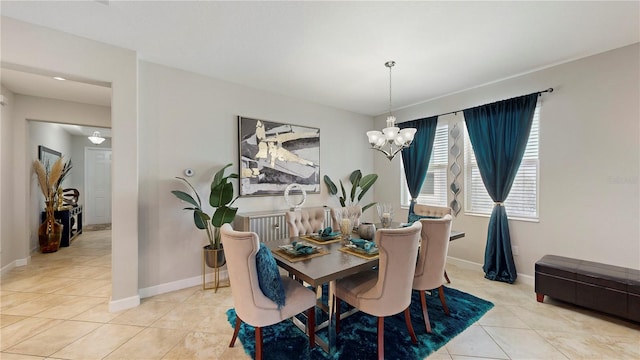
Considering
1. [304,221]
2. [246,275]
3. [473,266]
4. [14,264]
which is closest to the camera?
[246,275]

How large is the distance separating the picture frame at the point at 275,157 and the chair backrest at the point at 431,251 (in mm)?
2321

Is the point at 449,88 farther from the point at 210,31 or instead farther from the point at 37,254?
the point at 37,254

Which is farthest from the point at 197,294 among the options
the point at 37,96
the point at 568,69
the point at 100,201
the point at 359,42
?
the point at 100,201

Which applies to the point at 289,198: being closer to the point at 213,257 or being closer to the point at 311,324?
the point at 213,257

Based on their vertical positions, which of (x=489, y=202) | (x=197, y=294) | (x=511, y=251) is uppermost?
(x=489, y=202)

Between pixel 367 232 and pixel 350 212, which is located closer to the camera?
pixel 367 232

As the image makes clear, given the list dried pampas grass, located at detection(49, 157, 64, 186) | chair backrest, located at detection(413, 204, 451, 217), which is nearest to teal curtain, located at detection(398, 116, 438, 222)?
chair backrest, located at detection(413, 204, 451, 217)

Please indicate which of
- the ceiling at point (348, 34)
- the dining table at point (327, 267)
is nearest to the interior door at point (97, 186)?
the ceiling at point (348, 34)

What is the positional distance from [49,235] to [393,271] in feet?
19.7

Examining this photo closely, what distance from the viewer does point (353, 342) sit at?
6.65ft

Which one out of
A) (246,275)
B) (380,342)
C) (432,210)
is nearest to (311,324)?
(380,342)

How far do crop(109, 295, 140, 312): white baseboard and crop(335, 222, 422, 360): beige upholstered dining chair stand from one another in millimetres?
2363

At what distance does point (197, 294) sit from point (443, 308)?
2.78 meters

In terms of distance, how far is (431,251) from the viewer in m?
2.18
